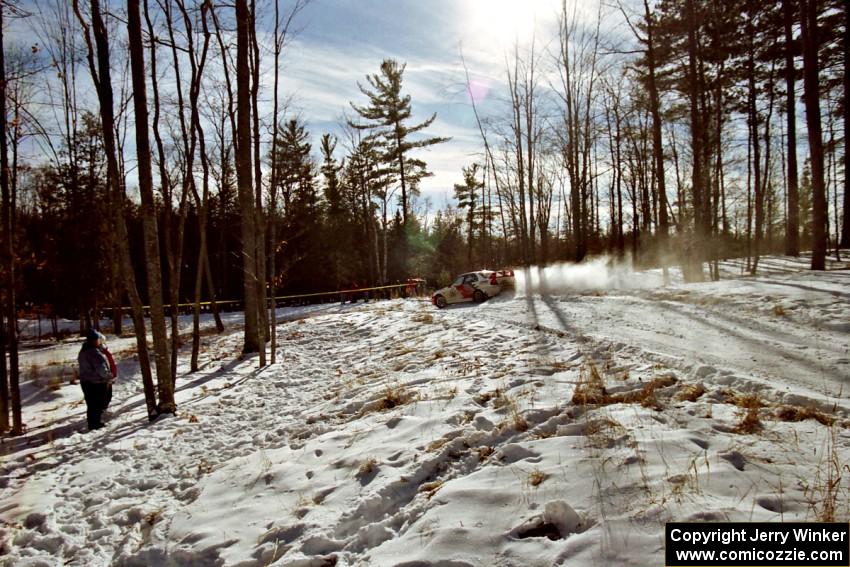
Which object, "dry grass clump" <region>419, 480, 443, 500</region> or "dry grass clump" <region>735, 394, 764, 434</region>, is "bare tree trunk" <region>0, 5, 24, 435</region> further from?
"dry grass clump" <region>735, 394, 764, 434</region>

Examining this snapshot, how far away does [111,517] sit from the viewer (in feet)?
14.9

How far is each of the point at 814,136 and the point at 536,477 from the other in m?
15.7

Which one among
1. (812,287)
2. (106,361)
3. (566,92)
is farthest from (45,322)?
(812,287)

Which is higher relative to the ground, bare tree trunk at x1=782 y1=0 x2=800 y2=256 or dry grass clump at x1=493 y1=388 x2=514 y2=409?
bare tree trunk at x1=782 y1=0 x2=800 y2=256

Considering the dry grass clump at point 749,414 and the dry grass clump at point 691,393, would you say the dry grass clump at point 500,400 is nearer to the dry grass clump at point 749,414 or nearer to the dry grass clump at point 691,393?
the dry grass clump at point 691,393

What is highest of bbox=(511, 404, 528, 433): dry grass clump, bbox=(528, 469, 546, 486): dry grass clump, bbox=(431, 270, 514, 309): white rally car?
bbox=(431, 270, 514, 309): white rally car

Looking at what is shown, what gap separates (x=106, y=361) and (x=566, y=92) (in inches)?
820

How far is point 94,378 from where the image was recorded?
25.7 ft

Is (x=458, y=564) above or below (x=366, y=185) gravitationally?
below

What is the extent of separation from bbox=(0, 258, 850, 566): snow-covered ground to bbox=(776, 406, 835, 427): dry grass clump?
2 centimetres

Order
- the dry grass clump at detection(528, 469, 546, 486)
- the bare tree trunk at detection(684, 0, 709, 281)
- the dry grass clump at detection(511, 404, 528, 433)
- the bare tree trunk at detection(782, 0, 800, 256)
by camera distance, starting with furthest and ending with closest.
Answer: the bare tree trunk at detection(782, 0, 800, 256) < the bare tree trunk at detection(684, 0, 709, 281) < the dry grass clump at detection(511, 404, 528, 433) < the dry grass clump at detection(528, 469, 546, 486)

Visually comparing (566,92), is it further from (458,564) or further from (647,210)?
(458,564)

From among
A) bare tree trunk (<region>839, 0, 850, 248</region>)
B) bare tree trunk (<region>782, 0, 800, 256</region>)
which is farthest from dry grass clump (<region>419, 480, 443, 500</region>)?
bare tree trunk (<region>839, 0, 850, 248</region>)

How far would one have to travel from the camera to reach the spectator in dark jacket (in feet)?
25.6
